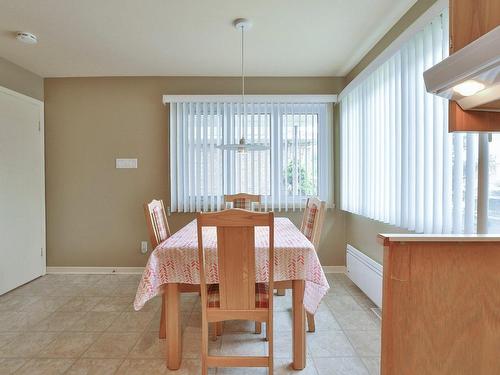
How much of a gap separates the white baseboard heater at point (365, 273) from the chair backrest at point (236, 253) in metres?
1.35

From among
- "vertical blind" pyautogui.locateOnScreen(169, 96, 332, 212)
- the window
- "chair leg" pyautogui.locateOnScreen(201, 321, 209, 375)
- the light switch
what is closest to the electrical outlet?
"vertical blind" pyautogui.locateOnScreen(169, 96, 332, 212)

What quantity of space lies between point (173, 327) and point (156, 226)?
0.76 meters

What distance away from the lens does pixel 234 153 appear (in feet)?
11.3

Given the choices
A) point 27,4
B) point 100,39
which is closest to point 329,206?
point 100,39

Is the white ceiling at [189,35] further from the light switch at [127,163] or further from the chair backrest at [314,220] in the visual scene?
the chair backrest at [314,220]

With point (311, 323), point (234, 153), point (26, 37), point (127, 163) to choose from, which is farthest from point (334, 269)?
point (26, 37)

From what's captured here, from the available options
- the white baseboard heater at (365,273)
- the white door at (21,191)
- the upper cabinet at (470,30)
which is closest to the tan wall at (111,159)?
the white door at (21,191)

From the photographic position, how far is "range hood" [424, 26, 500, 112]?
2.35 ft

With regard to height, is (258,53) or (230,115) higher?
(258,53)

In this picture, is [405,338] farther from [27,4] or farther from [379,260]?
[27,4]

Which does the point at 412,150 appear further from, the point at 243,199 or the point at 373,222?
the point at 243,199

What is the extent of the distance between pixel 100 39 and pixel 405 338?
123 inches

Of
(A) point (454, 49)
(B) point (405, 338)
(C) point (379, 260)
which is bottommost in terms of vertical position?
(C) point (379, 260)

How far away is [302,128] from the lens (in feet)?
11.3
